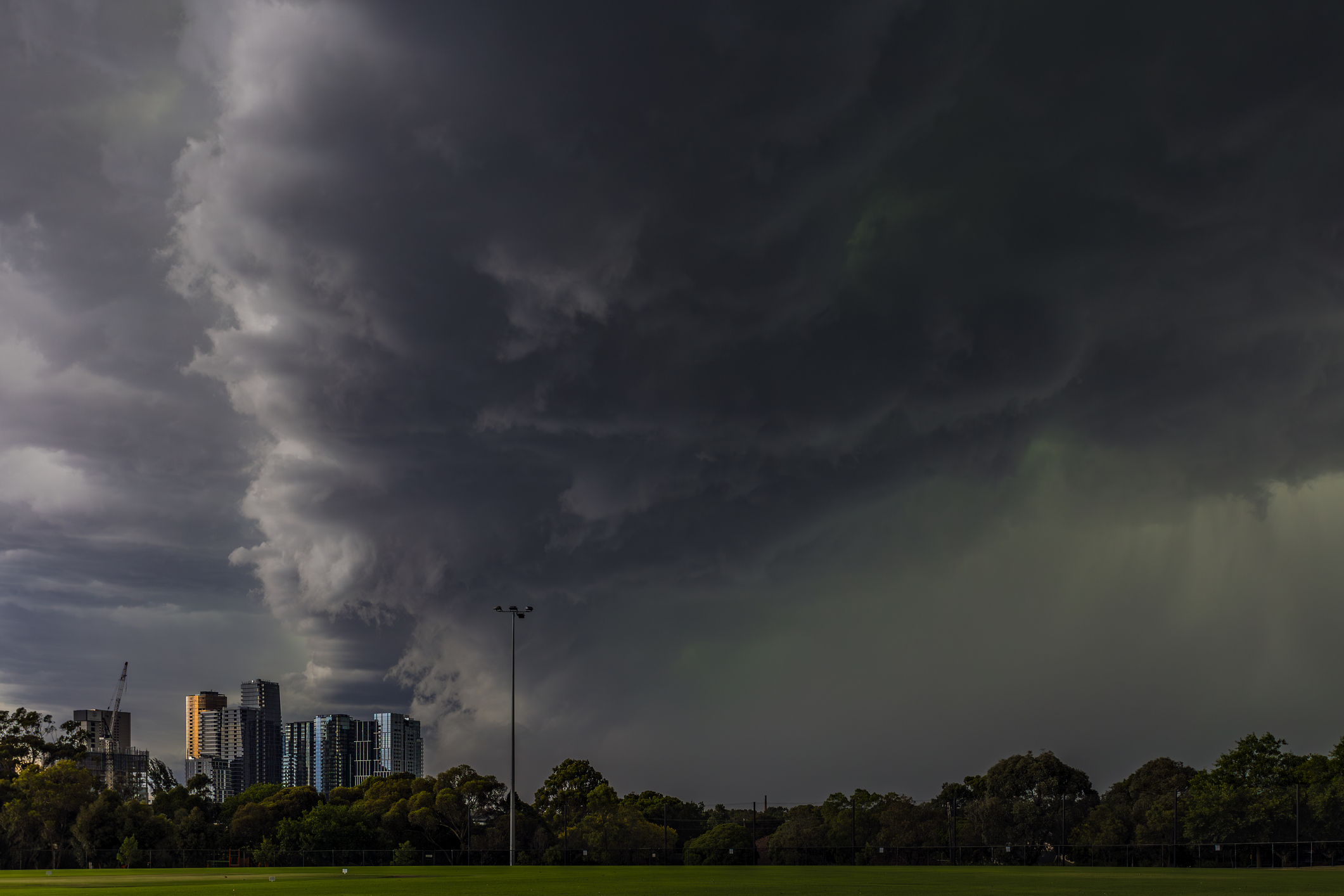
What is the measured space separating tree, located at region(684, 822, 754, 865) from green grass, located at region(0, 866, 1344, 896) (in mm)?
17250

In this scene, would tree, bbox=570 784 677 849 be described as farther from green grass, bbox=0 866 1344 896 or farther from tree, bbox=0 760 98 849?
tree, bbox=0 760 98 849

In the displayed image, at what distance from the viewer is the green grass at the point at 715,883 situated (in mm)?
26359

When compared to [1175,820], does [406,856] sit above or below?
below

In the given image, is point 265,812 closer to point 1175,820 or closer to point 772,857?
point 772,857

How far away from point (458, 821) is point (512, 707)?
78.5ft

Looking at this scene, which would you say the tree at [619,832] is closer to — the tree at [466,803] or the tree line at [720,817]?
the tree line at [720,817]

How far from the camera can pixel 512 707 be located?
56.2 metres

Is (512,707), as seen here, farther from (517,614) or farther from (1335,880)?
(1335,880)

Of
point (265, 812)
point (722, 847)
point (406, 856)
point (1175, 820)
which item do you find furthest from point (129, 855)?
point (1175, 820)

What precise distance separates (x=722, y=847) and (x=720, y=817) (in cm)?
420

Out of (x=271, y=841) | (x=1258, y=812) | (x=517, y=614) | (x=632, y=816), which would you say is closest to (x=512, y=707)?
(x=517, y=614)

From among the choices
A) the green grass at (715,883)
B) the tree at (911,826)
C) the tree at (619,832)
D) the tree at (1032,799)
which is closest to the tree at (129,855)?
the green grass at (715,883)

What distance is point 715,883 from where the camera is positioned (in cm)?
3250

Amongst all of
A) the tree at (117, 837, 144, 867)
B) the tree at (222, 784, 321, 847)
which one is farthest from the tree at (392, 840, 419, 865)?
the tree at (117, 837, 144, 867)
